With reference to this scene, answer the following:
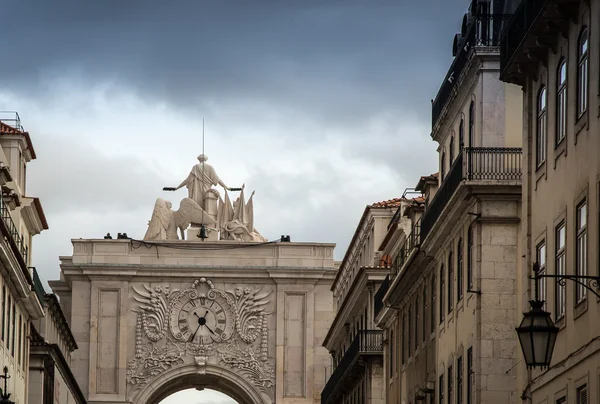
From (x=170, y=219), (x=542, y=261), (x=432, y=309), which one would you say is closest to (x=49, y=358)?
(x=432, y=309)

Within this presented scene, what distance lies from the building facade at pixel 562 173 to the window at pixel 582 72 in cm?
2

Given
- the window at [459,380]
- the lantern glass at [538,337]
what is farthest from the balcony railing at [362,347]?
the lantern glass at [538,337]

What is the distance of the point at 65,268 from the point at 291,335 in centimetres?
1262

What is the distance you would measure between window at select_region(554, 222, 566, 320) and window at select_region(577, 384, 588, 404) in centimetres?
181

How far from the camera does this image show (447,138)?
2034 inches

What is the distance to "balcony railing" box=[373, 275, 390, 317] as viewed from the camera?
63188 millimetres

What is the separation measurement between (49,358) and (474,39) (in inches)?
1393

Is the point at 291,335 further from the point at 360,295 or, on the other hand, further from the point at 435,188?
the point at 435,188

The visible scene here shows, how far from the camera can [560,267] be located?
33906 mm

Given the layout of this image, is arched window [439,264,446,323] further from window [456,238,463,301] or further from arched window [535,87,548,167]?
arched window [535,87,548,167]

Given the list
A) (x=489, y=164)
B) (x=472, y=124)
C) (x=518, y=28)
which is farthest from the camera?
(x=472, y=124)

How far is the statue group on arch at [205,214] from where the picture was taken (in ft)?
349

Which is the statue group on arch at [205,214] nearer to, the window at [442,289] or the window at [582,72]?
the window at [442,289]

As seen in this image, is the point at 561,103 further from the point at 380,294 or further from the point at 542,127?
the point at 380,294
